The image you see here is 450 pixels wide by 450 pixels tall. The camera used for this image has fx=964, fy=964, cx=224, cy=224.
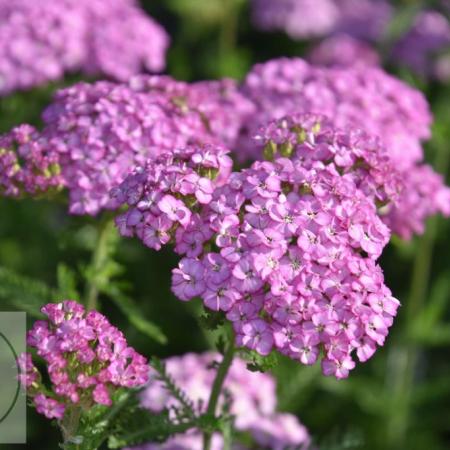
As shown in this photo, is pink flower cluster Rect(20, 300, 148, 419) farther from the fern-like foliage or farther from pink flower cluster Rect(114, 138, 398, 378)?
the fern-like foliage

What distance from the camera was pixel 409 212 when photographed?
4660mm

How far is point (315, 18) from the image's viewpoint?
8430 millimetres

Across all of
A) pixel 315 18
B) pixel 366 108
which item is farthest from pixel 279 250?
pixel 315 18

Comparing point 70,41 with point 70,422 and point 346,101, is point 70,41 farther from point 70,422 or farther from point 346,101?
point 70,422

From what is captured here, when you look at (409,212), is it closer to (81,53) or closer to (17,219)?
(81,53)

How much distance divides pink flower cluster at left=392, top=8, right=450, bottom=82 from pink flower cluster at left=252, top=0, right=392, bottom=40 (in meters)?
0.50

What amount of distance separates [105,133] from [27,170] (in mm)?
378

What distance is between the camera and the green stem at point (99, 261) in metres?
4.48

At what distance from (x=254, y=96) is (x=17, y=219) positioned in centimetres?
247

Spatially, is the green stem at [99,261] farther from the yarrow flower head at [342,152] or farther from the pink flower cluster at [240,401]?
the yarrow flower head at [342,152]

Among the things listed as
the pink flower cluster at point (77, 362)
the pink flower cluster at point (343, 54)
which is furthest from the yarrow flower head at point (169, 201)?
the pink flower cluster at point (343, 54)

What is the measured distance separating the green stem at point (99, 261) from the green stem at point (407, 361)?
7.79ft

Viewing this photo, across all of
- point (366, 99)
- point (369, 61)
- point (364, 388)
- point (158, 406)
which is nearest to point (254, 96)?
point (366, 99)

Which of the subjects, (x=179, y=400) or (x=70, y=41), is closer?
(x=179, y=400)
